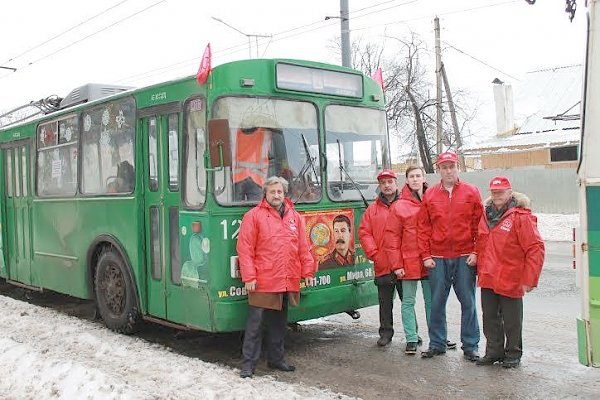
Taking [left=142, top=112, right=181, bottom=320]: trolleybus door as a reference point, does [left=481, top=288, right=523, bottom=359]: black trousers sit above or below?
below

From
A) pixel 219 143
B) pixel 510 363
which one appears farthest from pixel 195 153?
pixel 510 363

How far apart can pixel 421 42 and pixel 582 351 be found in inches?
1288

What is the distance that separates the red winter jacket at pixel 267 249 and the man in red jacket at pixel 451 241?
1334 mm

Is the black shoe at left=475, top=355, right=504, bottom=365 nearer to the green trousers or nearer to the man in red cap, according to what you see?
the green trousers

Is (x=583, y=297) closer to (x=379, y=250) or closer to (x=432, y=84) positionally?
(x=379, y=250)

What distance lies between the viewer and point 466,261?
612cm

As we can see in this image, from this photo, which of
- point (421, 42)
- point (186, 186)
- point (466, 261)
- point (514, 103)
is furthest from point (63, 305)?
point (514, 103)

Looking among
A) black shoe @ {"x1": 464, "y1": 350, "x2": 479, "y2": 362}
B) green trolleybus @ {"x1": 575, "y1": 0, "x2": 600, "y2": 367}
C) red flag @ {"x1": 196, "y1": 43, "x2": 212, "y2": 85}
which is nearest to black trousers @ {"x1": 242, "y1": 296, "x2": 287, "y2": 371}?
black shoe @ {"x1": 464, "y1": 350, "x2": 479, "y2": 362}

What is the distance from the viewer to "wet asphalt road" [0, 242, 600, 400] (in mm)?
5379

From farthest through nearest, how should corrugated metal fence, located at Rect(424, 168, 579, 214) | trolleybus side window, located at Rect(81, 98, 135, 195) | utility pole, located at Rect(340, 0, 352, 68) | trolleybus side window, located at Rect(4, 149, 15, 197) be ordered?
1. corrugated metal fence, located at Rect(424, 168, 579, 214)
2. utility pole, located at Rect(340, 0, 352, 68)
3. trolleybus side window, located at Rect(4, 149, 15, 197)
4. trolleybus side window, located at Rect(81, 98, 135, 195)

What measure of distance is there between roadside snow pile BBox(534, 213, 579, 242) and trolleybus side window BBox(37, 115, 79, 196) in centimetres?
1329

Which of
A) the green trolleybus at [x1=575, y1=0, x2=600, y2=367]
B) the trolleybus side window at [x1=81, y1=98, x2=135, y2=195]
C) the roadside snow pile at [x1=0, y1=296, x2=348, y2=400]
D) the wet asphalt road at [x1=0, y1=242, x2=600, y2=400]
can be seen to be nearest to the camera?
the green trolleybus at [x1=575, y1=0, x2=600, y2=367]

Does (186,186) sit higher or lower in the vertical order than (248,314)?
higher

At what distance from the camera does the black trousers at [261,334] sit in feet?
19.2
